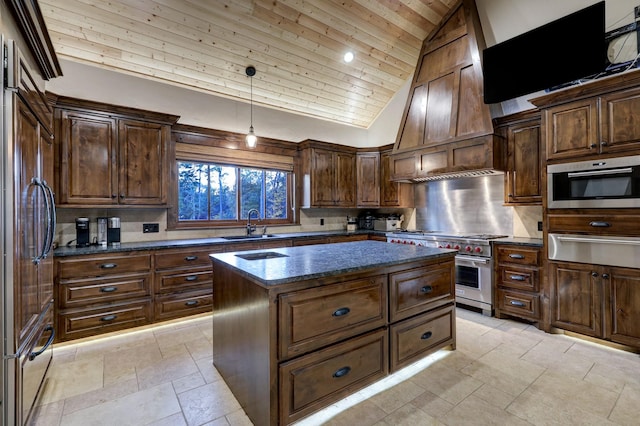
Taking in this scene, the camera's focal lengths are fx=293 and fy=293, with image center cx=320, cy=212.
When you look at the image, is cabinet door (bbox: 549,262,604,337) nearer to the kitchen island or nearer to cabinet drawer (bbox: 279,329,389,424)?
the kitchen island

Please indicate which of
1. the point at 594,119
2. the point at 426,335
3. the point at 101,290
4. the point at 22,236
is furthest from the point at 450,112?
the point at 101,290

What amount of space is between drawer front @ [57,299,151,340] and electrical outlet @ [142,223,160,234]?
0.94 meters

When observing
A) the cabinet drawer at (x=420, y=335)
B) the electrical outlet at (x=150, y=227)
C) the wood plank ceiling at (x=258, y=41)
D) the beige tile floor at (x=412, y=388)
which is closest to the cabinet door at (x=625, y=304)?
the beige tile floor at (x=412, y=388)

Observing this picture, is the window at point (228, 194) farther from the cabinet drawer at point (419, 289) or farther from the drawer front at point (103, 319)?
the cabinet drawer at point (419, 289)

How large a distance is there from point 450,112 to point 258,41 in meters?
2.71

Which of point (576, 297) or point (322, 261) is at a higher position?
point (322, 261)

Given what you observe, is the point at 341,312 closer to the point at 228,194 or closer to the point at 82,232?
the point at 82,232

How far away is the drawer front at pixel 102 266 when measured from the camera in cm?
A: 283

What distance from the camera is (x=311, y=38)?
157 inches

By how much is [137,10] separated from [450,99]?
3.86 m

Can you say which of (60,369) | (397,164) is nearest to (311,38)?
(397,164)

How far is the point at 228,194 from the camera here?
450 cm

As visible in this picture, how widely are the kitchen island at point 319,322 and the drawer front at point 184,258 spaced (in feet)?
4.30

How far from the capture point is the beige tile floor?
1814 millimetres
